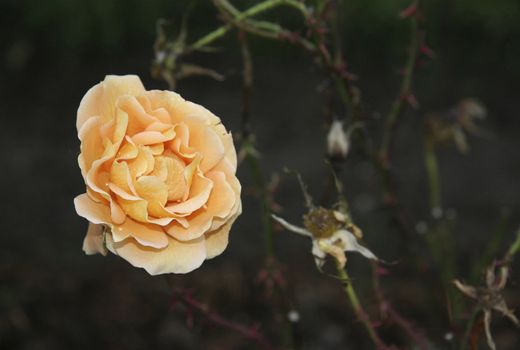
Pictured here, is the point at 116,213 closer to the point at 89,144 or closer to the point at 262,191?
the point at 89,144

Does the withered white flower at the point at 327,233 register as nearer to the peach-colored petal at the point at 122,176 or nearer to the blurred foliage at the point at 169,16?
the peach-colored petal at the point at 122,176

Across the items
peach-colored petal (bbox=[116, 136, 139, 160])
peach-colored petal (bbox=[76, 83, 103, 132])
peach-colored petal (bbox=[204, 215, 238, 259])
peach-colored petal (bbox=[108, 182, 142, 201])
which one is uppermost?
peach-colored petal (bbox=[76, 83, 103, 132])

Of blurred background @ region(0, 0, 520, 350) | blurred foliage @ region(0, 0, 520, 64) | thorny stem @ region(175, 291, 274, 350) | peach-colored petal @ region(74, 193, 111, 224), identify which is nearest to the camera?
peach-colored petal @ region(74, 193, 111, 224)

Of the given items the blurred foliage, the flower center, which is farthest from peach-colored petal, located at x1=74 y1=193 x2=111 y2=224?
the blurred foliage

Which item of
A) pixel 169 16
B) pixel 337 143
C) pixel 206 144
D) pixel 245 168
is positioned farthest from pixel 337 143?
pixel 169 16

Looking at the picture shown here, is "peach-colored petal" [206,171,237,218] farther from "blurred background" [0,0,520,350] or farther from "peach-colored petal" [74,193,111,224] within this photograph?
"blurred background" [0,0,520,350]

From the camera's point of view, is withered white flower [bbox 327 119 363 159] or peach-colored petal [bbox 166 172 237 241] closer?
peach-colored petal [bbox 166 172 237 241]

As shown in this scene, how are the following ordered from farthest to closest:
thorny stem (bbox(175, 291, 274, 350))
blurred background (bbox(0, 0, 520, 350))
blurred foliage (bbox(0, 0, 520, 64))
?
blurred foliage (bbox(0, 0, 520, 64)) < blurred background (bbox(0, 0, 520, 350)) < thorny stem (bbox(175, 291, 274, 350))

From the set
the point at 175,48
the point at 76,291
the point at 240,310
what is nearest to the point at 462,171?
the point at 240,310
